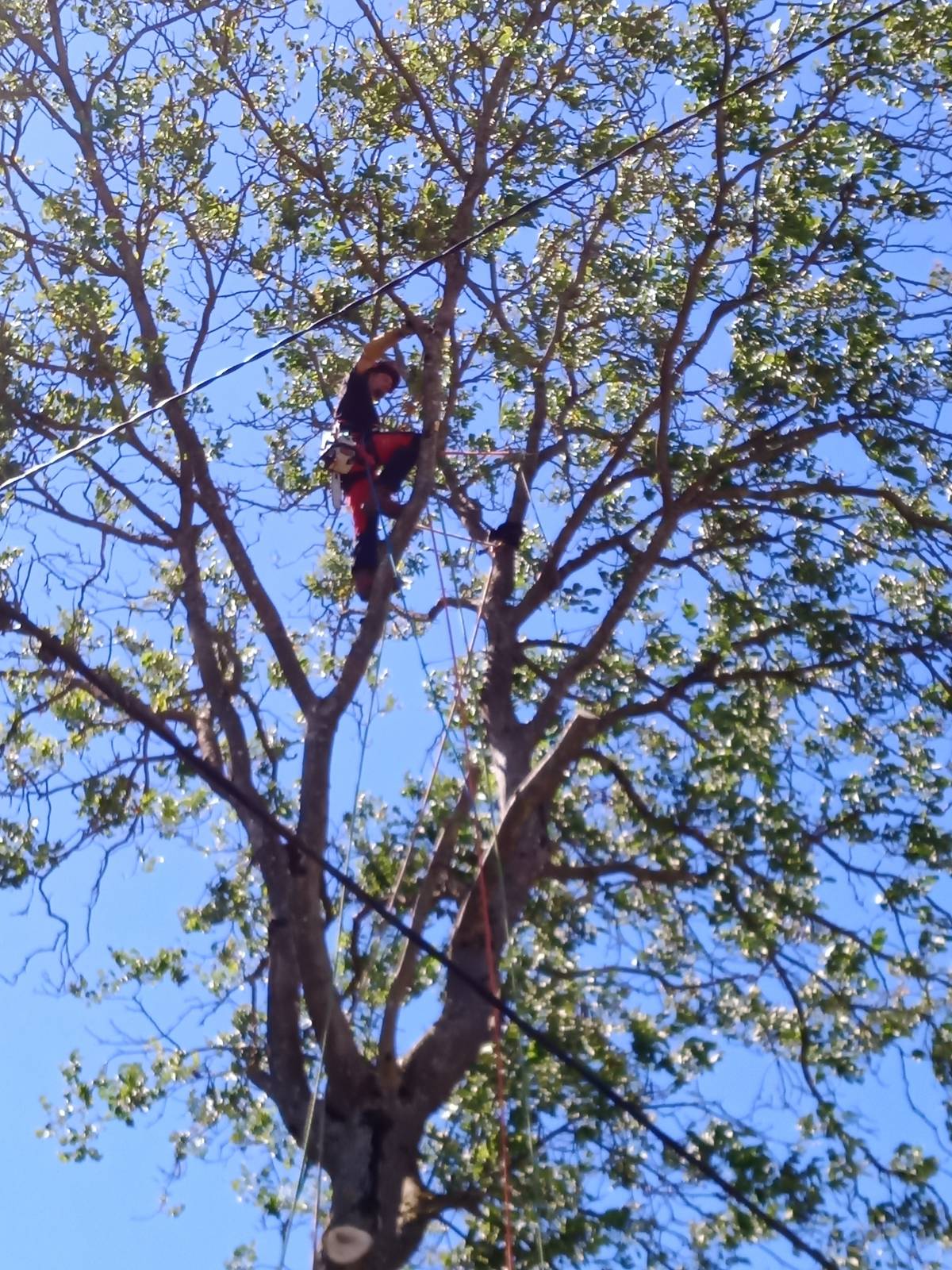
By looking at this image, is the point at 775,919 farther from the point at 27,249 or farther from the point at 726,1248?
the point at 27,249

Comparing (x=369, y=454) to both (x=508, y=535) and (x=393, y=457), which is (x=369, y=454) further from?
(x=508, y=535)

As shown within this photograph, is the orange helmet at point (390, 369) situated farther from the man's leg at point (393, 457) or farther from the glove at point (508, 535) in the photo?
the glove at point (508, 535)

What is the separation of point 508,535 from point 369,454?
121 centimetres

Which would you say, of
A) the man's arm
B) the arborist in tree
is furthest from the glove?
the man's arm

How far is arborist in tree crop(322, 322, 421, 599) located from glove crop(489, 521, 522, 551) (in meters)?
0.68

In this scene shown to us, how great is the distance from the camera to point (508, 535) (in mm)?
9539

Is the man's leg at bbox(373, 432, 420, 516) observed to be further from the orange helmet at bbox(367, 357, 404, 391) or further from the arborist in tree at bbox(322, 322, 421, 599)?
the orange helmet at bbox(367, 357, 404, 391)

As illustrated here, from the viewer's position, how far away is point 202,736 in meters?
8.57

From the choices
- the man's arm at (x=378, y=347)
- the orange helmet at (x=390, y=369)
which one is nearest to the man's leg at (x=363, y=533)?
the orange helmet at (x=390, y=369)

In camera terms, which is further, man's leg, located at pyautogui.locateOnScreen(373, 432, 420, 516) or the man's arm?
man's leg, located at pyautogui.locateOnScreen(373, 432, 420, 516)

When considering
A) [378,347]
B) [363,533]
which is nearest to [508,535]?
[363,533]

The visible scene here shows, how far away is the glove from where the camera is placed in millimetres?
9539

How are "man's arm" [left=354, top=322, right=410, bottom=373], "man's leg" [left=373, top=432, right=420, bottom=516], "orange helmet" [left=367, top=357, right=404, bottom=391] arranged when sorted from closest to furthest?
"man's arm" [left=354, top=322, right=410, bottom=373] → "orange helmet" [left=367, top=357, right=404, bottom=391] → "man's leg" [left=373, top=432, right=420, bottom=516]

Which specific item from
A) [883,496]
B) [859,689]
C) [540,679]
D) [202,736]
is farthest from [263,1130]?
[883,496]
